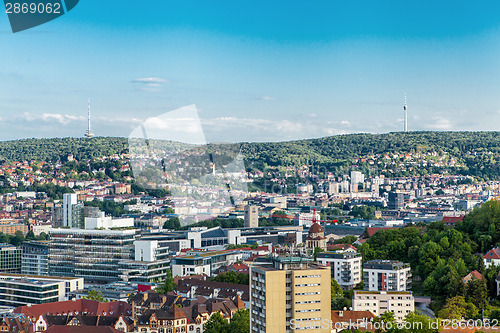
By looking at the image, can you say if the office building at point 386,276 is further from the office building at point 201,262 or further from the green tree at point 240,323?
the office building at point 201,262

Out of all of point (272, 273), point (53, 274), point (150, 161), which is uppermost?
point (150, 161)

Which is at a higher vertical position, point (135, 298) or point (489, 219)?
point (489, 219)

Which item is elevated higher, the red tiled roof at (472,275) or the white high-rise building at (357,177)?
the white high-rise building at (357,177)

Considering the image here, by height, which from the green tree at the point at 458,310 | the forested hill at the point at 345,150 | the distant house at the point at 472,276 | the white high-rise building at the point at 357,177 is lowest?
the green tree at the point at 458,310

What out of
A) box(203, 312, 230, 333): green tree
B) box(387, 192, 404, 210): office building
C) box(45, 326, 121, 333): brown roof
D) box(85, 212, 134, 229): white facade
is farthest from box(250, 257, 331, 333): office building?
box(387, 192, 404, 210): office building

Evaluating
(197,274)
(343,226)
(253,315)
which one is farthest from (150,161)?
(343,226)

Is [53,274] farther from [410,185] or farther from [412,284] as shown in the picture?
[410,185]

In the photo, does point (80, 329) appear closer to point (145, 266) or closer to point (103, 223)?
point (145, 266)

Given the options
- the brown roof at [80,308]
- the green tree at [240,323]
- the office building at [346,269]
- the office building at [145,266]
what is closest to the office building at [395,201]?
the office building at [145,266]
